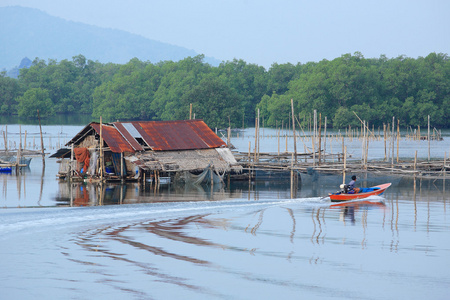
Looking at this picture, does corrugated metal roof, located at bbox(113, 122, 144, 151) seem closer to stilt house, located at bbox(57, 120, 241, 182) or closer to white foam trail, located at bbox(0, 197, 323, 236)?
stilt house, located at bbox(57, 120, 241, 182)

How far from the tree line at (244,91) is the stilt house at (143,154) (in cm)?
4706

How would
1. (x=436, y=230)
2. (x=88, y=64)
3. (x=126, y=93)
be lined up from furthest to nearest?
(x=88, y=64)
(x=126, y=93)
(x=436, y=230)

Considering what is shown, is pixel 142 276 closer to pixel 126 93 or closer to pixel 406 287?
pixel 406 287

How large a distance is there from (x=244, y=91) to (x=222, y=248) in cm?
10366

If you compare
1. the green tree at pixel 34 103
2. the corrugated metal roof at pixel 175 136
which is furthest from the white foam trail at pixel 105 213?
the green tree at pixel 34 103

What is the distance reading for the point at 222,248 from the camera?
16.1 metres

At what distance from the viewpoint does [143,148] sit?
107 ft

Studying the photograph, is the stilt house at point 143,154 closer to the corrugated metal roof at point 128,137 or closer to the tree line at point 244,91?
the corrugated metal roof at point 128,137

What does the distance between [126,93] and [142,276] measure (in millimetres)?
102432

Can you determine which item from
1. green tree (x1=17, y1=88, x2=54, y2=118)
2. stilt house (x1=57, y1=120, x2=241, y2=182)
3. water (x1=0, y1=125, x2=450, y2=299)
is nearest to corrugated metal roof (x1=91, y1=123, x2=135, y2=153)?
stilt house (x1=57, y1=120, x2=241, y2=182)

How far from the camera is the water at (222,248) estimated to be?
1246cm

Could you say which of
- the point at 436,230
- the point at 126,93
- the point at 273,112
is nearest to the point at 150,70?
the point at 126,93

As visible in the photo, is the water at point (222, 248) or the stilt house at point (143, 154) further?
the stilt house at point (143, 154)

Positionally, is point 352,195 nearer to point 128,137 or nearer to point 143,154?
point 143,154
